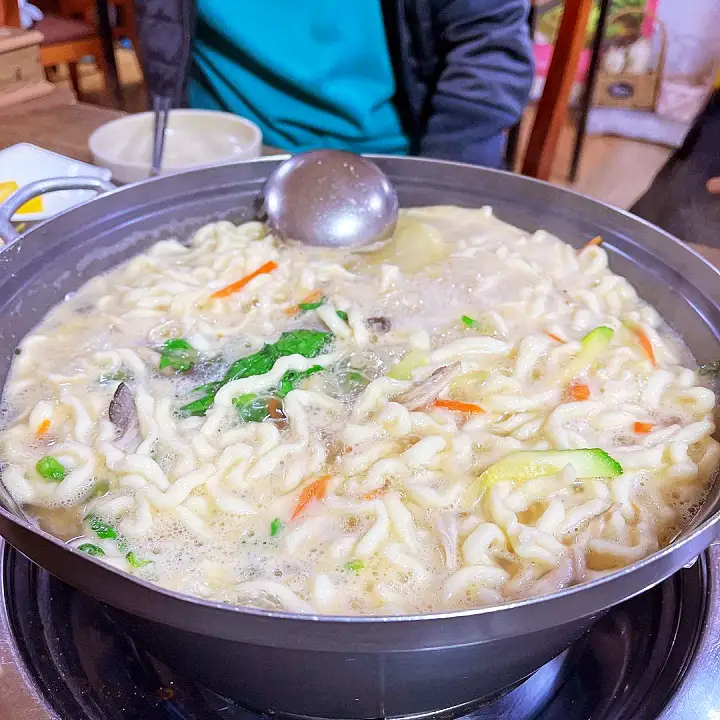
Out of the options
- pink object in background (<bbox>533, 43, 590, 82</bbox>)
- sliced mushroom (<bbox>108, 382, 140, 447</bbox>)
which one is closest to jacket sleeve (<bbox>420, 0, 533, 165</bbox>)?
sliced mushroom (<bbox>108, 382, 140, 447</bbox>)

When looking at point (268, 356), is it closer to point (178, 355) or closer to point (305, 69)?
point (178, 355)

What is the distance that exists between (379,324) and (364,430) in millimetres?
439

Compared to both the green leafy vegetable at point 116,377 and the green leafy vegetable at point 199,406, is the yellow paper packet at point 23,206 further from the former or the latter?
the green leafy vegetable at point 199,406

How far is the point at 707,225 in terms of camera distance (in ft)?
10.5

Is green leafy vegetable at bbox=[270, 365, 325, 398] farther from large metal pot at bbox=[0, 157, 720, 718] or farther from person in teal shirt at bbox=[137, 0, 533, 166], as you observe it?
person in teal shirt at bbox=[137, 0, 533, 166]

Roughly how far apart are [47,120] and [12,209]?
1.74 metres

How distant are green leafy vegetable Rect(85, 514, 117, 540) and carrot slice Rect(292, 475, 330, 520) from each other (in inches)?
13.7

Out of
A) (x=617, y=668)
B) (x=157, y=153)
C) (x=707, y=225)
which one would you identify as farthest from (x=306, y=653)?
(x=707, y=225)

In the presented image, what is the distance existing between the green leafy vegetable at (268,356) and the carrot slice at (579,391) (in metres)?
0.62

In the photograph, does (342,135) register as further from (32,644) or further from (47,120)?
(32,644)

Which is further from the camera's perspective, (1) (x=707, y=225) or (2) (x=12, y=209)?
(1) (x=707, y=225)

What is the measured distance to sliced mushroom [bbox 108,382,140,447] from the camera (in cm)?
152

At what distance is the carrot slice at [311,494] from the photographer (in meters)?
1.35

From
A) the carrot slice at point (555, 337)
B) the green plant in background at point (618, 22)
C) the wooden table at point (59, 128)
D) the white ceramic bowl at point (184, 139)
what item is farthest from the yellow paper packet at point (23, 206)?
the green plant in background at point (618, 22)
